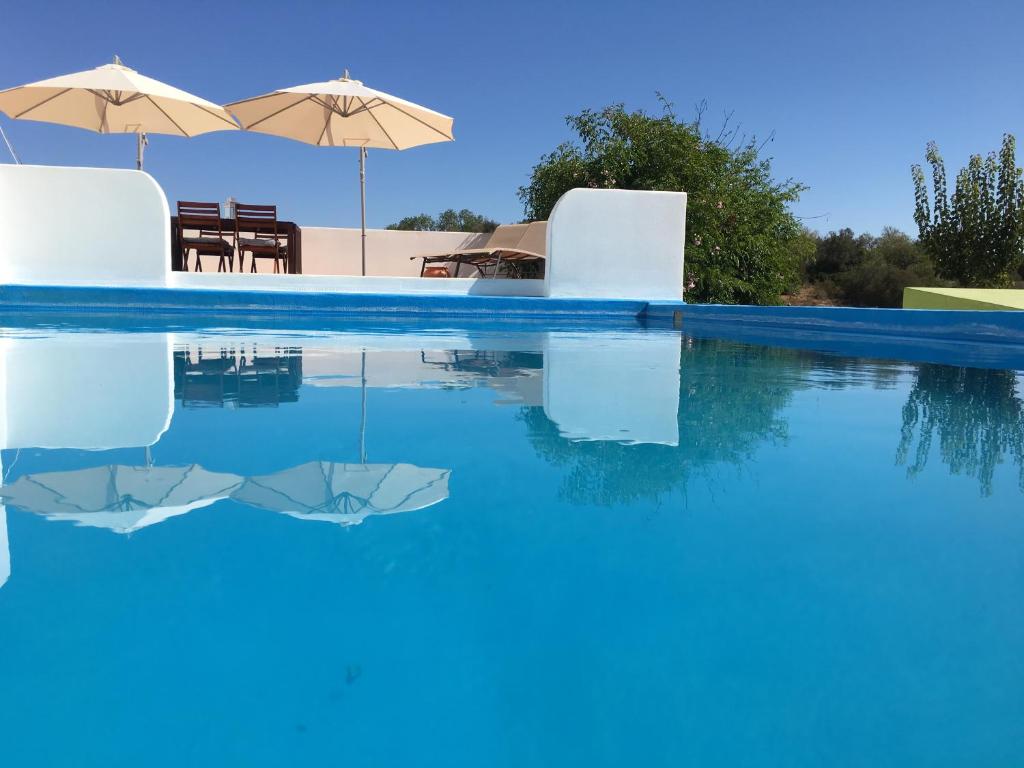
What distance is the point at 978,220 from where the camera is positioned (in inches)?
890

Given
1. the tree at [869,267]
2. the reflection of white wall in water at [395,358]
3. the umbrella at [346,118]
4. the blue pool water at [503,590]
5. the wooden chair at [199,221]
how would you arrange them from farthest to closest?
the tree at [869,267] < the umbrella at [346,118] < the wooden chair at [199,221] < the reflection of white wall in water at [395,358] < the blue pool water at [503,590]

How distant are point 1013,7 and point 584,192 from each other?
78.5 ft

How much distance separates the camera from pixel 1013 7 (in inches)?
941

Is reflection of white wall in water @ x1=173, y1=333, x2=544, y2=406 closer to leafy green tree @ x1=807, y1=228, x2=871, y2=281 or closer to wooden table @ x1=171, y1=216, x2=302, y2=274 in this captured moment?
wooden table @ x1=171, y1=216, x2=302, y2=274

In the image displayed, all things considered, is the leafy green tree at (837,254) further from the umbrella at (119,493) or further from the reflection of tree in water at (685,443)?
the umbrella at (119,493)

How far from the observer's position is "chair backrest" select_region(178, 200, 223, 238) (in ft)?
29.3

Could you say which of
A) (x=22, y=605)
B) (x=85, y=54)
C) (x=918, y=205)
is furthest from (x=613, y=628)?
(x=85, y=54)

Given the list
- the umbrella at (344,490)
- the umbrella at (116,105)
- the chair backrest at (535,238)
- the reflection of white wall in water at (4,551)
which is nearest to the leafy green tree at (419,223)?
the chair backrest at (535,238)

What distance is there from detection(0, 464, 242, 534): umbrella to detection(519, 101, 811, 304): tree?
11.0 meters

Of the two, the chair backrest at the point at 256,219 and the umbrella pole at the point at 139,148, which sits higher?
the umbrella pole at the point at 139,148

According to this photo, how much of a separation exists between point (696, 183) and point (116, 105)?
920cm

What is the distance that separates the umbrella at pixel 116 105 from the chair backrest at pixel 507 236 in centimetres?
479

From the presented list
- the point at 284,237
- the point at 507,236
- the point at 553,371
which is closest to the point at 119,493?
the point at 553,371

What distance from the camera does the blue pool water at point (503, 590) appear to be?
0.91 m
